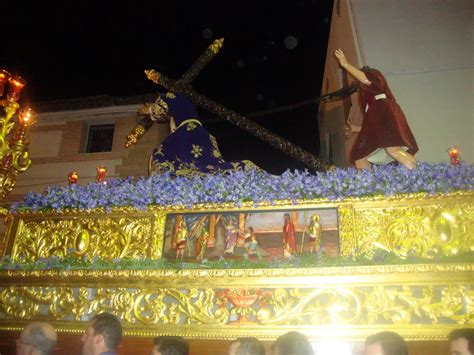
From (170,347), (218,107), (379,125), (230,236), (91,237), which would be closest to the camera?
(170,347)

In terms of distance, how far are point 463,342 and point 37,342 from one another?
12.6 ft

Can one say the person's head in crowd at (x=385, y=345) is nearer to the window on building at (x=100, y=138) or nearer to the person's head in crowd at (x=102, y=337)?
the person's head in crowd at (x=102, y=337)

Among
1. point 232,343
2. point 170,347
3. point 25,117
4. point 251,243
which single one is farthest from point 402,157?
point 25,117

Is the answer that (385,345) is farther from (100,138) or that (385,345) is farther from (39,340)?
(100,138)

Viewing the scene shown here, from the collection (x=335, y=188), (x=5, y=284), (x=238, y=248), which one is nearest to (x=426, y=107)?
(x=335, y=188)

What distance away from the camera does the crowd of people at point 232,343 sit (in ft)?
10.6

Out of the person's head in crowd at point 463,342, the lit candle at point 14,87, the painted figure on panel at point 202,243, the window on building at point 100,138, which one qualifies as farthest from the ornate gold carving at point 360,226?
the window on building at point 100,138

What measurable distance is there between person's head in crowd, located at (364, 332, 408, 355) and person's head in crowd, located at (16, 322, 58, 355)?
9.58ft

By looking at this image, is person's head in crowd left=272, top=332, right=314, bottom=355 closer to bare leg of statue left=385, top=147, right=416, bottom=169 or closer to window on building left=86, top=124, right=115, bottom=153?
bare leg of statue left=385, top=147, right=416, bottom=169

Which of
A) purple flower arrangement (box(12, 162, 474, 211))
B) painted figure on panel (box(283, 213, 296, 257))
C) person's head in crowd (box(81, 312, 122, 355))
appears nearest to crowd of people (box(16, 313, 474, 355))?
person's head in crowd (box(81, 312, 122, 355))

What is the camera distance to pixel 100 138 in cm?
1678

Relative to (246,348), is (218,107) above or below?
above

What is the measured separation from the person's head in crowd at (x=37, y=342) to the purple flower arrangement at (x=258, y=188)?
7.63 feet

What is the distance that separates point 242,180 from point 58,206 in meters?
2.91
